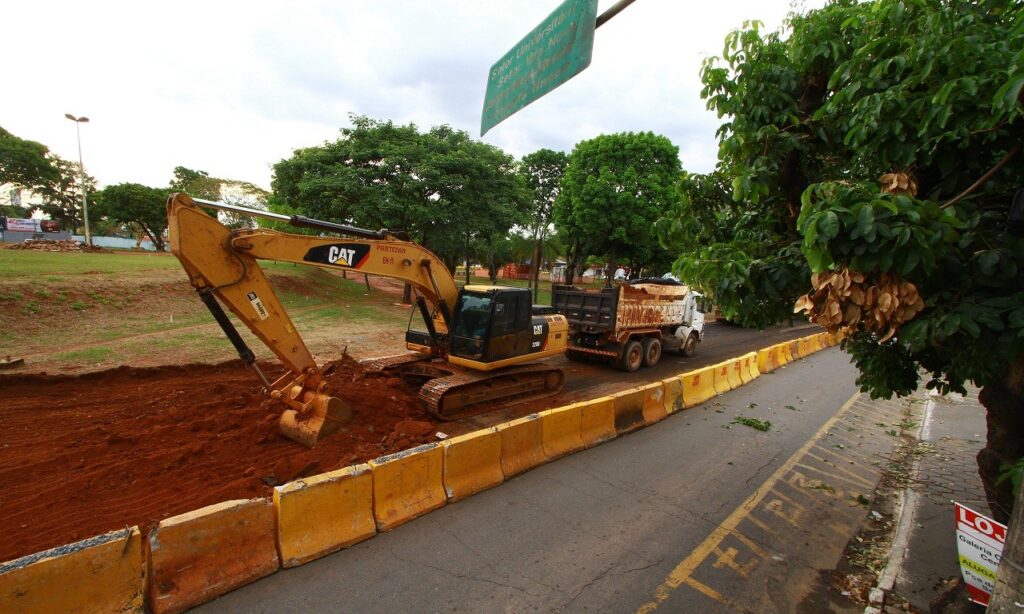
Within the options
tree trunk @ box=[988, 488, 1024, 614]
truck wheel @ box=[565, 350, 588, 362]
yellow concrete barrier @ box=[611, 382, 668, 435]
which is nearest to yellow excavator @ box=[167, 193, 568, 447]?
yellow concrete barrier @ box=[611, 382, 668, 435]

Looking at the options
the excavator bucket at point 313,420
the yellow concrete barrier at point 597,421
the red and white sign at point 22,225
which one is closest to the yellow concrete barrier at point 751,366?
the yellow concrete barrier at point 597,421

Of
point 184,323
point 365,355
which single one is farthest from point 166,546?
point 184,323

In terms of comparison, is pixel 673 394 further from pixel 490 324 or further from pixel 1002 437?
pixel 1002 437

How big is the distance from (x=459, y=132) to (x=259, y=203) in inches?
1006

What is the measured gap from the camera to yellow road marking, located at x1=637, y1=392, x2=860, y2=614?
3.76m

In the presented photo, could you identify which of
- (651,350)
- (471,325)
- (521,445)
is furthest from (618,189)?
(521,445)

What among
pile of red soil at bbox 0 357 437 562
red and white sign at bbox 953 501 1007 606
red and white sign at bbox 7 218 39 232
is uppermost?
red and white sign at bbox 7 218 39 232

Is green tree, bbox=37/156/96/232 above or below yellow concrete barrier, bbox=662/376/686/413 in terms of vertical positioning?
above

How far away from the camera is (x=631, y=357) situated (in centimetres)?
1220

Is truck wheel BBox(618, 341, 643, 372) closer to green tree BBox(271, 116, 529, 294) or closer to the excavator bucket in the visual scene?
the excavator bucket

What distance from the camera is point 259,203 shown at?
3728 cm

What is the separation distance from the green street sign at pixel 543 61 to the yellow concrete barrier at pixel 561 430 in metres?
3.87

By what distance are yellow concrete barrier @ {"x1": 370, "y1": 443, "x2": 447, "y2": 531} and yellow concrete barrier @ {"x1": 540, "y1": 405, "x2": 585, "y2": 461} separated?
1.71 m

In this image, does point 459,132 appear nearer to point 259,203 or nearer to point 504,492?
point 504,492
